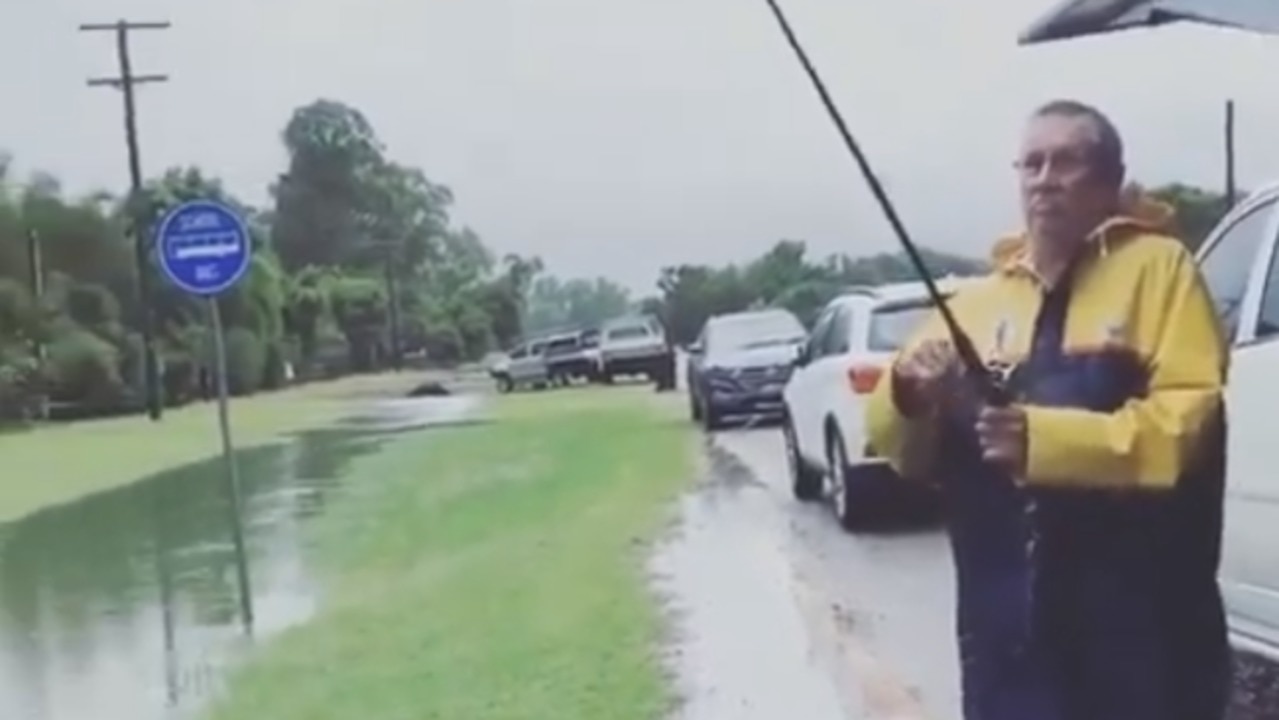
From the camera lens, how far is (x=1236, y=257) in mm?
5273

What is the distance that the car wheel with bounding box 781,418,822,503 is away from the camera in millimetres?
9961

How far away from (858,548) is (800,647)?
2163 mm

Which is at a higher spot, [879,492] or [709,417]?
[709,417]

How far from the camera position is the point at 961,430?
3164 millimetres

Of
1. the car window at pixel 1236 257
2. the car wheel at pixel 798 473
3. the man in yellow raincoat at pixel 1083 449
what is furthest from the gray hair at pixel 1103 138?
the car wheel at pixel 798 473

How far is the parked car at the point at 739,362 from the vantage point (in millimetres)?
6805

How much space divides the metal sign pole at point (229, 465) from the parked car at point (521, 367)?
0.79m

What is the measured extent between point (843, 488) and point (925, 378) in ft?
20.9

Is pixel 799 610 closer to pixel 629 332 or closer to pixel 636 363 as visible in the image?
pixel 636 363

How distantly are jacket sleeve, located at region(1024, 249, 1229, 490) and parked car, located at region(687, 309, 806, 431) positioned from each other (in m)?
3.54

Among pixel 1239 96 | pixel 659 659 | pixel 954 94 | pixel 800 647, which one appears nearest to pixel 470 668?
pixel 659 659

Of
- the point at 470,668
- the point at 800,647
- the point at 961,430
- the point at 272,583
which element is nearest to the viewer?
the point at 961,430

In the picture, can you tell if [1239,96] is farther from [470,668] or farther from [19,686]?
[19,686]

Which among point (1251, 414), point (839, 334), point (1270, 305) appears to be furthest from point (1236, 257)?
point (839, 334)
